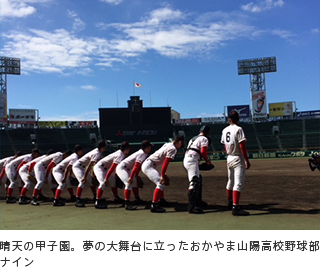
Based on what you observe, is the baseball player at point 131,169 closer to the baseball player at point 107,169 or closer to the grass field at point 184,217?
the baseball player at point 107,169

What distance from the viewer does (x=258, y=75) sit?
194 ft

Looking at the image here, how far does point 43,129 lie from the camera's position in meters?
51.8

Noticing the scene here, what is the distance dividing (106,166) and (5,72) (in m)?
54.1

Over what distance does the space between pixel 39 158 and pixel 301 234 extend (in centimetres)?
938

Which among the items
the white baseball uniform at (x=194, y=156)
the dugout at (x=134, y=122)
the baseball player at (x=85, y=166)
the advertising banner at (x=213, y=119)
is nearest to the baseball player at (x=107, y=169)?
the baseball player at (x=85, y=166)

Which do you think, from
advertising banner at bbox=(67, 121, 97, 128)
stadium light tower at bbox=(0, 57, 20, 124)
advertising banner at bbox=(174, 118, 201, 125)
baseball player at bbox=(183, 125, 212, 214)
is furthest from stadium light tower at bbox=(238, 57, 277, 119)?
baseball player at bbox=(183, 125, 212, 214)

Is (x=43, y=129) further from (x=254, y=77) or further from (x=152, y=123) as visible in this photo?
(x=254, y=77)

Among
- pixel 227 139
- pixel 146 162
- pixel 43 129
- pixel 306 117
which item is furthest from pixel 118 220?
pixel 306 117

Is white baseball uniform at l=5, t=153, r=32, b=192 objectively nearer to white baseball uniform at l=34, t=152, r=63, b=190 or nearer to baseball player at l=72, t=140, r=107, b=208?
white baseball uniform at l=34, t=152, r=63, b=190

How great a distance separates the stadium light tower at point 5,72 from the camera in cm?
5164

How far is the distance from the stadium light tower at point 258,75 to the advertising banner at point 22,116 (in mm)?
39352

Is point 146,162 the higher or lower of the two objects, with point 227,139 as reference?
lower

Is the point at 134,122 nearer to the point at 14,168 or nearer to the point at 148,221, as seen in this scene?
the point at 14,168

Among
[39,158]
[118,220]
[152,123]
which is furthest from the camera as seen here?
[152,123]
